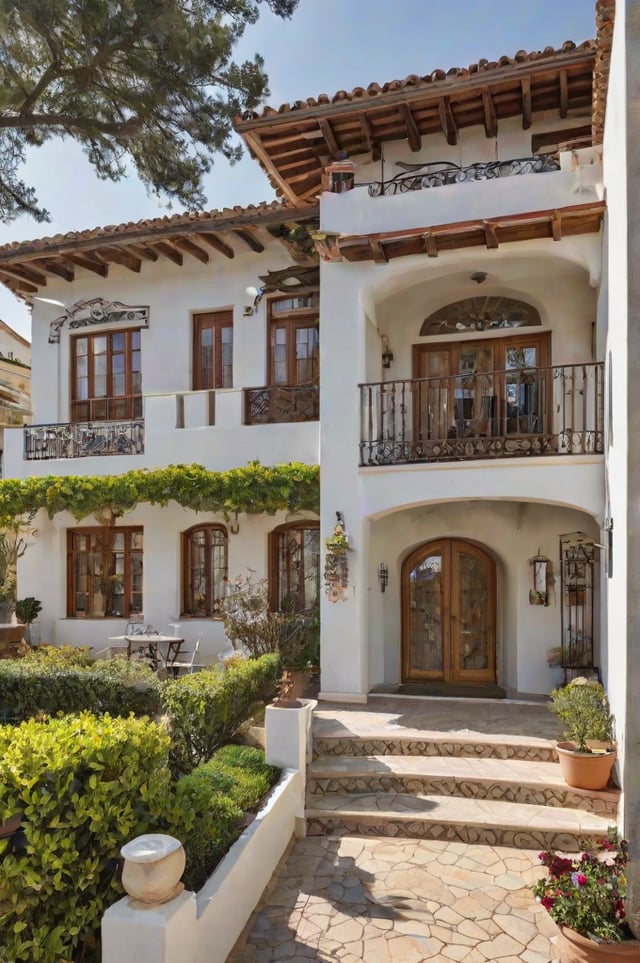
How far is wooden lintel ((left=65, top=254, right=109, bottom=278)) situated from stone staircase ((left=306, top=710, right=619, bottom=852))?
963 cm

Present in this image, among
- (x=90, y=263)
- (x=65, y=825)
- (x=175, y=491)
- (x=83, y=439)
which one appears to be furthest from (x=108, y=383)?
(x=65, y=825)

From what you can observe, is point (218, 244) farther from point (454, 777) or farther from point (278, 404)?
point (454, 777)

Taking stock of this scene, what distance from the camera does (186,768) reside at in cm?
671

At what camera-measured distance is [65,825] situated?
405cm

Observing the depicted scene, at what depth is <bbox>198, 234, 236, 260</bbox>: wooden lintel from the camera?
1158 cm

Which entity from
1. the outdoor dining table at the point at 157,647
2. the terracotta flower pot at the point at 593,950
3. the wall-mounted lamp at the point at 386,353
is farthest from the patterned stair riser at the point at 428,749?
the wall-mounted lamp at the point at 386,353

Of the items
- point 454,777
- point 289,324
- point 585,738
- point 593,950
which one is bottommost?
point 454,777

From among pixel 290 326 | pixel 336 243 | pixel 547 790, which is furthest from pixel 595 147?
pixel 547 790

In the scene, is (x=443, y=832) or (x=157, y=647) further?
(x=157, y=647)

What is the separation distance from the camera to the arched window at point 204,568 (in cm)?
1207

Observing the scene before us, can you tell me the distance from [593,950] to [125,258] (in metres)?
12.3

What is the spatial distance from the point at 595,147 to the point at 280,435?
20.6 feet

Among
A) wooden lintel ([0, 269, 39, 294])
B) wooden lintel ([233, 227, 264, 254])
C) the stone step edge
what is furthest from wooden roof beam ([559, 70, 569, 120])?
wooden lintel ([0, 269, 39, 294])

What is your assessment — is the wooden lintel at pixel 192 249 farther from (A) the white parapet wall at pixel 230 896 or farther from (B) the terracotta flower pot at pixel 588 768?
(B) the terracotta flower pot at pixel 588 768
